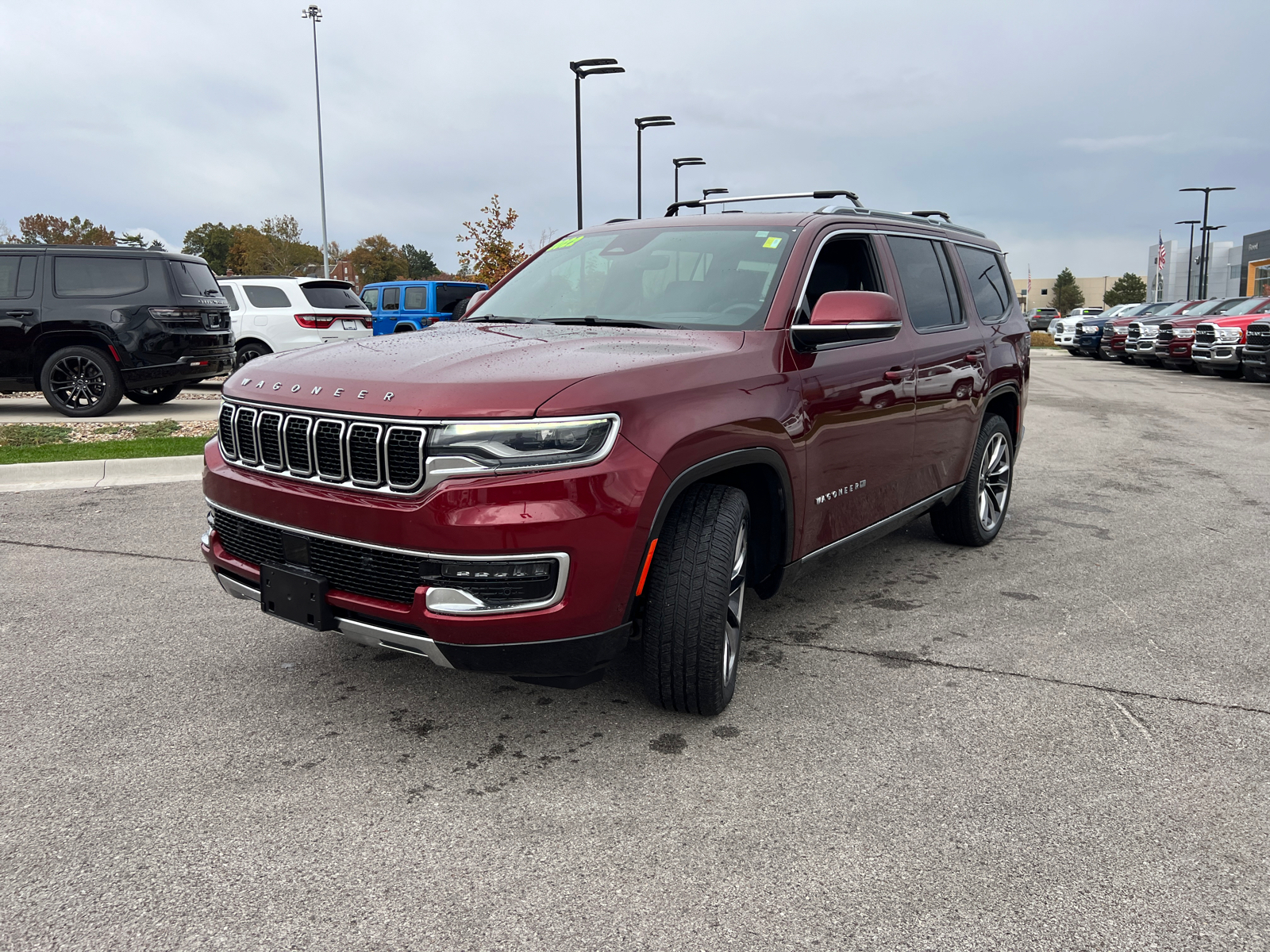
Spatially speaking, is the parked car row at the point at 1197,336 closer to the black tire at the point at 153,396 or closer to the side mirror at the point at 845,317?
the black tire at the point at 153,396

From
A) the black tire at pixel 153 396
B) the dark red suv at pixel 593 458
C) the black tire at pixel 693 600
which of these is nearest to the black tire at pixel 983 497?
the dark red suv at pixel 593 458

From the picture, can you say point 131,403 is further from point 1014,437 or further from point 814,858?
point 814,858

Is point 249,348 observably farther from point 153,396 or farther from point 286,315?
point 153,396

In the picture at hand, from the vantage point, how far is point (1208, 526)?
678 centimetres

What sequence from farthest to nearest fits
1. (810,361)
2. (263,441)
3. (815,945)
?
(810,361) < (263,441) < (815,945)

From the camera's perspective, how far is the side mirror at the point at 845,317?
3.73 meters

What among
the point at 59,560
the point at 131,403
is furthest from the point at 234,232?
the point at 59,560

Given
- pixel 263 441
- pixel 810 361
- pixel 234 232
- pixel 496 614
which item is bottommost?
pixel 496 614

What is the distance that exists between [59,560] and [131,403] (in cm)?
805

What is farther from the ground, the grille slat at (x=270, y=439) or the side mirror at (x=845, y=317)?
the side mirror at (x=845, y=317)

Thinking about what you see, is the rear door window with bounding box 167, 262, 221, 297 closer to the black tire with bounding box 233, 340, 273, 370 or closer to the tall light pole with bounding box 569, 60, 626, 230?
A: the black tire with bounding box 233, 340, 273, 370

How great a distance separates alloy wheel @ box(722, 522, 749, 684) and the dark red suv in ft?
0.05

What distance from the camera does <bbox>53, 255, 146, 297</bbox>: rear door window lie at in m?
11.1

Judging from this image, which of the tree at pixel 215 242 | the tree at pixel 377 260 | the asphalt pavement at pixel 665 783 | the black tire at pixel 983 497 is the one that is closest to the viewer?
the asphalt pavement at pixel 665 783
